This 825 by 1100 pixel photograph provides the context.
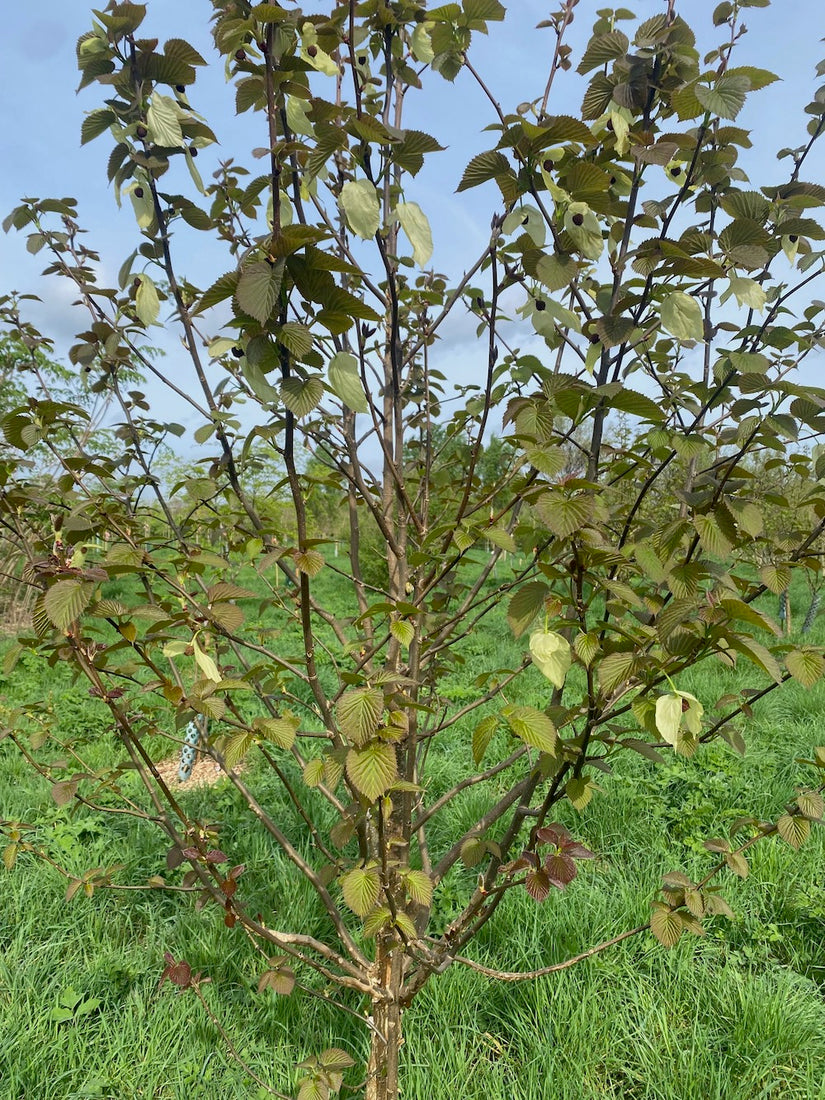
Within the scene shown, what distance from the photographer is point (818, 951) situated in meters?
2.53

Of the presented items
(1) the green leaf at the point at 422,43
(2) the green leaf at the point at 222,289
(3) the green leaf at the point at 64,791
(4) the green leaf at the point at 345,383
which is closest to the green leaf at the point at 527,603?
(4) the green leaf at the point at 345,383

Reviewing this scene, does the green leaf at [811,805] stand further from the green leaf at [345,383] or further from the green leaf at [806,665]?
the green leaf at [345,383]

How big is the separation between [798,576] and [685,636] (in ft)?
41.3

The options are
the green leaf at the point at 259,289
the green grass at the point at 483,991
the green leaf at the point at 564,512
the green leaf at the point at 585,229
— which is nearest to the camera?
the green leaf at the point at 259,289

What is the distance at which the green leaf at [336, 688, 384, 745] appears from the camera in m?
1.05

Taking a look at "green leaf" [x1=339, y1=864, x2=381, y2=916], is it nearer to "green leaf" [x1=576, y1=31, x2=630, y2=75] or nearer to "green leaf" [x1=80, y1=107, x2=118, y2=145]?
"green leaf" [x1=80, y1=107, x2=118, y2=145]

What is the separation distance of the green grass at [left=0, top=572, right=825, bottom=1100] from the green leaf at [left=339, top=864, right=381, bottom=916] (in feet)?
3.74

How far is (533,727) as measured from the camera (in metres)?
1.14

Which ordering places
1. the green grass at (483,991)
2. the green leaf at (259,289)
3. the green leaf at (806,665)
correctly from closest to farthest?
1. the green leaf at (259,289)
2. the green leaf at (806,665)
3. the green grass at (483,991)

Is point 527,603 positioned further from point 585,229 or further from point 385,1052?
point 385,1052

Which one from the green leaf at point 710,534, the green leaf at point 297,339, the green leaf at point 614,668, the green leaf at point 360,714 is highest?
the green leaf at point 297,339

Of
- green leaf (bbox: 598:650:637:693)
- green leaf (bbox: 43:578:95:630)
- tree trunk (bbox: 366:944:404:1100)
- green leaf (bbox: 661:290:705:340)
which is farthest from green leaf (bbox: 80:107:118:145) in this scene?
tree trunk (bbox: 366:944:404:1100)

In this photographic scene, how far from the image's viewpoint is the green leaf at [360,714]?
1046mm

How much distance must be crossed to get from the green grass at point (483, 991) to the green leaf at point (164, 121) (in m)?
2.42
